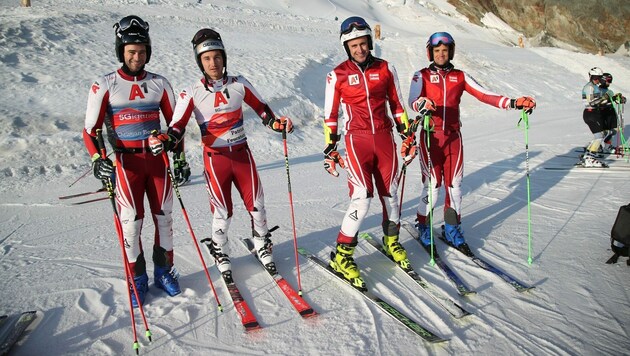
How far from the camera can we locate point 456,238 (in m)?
5.63

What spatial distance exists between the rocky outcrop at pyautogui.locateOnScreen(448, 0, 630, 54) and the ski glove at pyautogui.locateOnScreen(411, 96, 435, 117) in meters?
43.6

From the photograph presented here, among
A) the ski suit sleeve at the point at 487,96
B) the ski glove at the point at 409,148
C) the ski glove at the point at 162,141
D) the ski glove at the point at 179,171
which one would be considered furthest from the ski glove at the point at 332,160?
the ski suit sleeve at the point at 487,96

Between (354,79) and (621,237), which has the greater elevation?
(354,79)

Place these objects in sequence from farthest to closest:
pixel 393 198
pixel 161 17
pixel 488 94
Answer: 1. pixel 161 17
2. pixel 488 94
3. pixel 393 198

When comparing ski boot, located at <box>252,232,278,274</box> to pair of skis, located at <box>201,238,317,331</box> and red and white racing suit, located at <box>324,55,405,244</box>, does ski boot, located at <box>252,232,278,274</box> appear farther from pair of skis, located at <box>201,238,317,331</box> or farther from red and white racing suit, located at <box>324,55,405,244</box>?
red and white racing suit, located at <box>324,55,405,244</box>

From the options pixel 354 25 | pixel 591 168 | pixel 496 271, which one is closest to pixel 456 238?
pixel 496 271

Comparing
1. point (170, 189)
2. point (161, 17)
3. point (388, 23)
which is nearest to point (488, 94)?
point (170, 189)

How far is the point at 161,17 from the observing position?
22.0 meters

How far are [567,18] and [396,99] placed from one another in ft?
173

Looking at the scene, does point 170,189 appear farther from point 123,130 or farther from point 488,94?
point 488,94

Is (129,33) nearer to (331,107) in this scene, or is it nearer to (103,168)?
(103,168)

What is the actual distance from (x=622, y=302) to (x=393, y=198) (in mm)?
2501

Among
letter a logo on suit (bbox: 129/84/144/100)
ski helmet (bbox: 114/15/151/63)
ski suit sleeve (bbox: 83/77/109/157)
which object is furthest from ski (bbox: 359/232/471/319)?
ski helmet (bbox: 114/15/151/63)

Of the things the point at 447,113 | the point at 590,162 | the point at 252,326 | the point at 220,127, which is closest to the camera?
the point at 252,326
